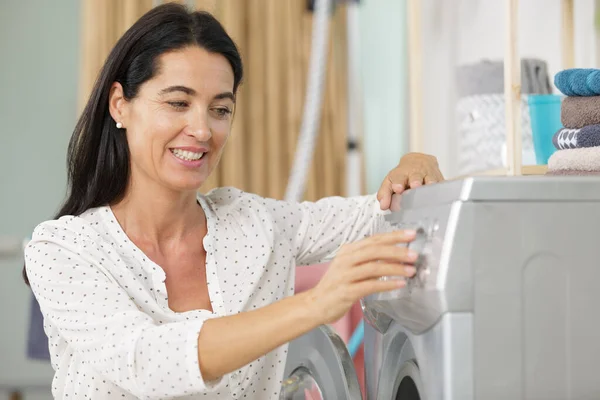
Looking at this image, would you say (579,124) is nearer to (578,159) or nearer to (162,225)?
(578,159)

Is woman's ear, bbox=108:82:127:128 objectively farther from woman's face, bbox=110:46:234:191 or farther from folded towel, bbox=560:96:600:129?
folded towel, bbox=560:96:600:129

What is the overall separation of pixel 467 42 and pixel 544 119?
2.45ft

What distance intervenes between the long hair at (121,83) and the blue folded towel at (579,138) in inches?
24.1

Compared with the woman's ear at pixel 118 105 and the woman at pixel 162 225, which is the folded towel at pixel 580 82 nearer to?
the woman at pixel 162 225

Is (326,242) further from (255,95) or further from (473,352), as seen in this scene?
(255,95)

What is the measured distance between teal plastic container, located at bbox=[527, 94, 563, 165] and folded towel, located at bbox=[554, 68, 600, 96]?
32 cm

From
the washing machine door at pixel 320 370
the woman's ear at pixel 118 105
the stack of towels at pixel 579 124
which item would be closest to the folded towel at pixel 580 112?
the stack of towels at pixel 579 124

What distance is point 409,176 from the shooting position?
1424mm

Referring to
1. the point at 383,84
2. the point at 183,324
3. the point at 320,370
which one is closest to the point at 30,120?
the point at 383,84

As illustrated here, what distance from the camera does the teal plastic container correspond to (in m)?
1.65

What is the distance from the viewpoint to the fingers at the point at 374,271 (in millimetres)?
1000

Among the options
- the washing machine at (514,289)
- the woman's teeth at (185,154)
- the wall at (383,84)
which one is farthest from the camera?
the wall at (383,84)

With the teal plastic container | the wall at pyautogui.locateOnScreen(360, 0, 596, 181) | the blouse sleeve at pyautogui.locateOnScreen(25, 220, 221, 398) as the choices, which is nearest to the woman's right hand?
the blouse sleeve at pyautogui.locateOnScreen(25, 220, 221, 398)

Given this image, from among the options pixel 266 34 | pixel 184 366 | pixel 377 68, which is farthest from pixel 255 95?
pixel 184 366
